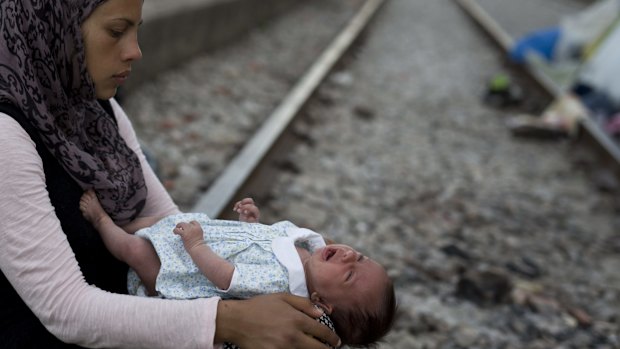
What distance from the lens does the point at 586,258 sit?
16.4 feet

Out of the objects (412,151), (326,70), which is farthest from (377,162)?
(326,70)

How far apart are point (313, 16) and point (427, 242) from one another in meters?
10.6

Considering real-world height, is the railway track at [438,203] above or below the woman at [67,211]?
below

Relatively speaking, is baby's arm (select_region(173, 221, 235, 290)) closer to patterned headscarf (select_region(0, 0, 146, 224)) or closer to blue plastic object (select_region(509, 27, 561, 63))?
patterned headscarf (select_region(0, 0, 146, 224))

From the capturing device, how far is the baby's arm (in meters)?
1.85

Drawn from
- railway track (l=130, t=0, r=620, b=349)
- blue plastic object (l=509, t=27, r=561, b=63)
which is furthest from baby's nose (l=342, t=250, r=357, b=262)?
blue plastic object (l=509, t=27, r=561, b=63)

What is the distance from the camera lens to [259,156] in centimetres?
510

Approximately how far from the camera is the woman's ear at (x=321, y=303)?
6.39 ft

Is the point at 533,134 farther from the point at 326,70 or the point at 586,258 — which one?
the point at 586,258

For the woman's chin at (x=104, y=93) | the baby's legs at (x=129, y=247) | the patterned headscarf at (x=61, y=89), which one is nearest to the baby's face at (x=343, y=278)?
the baby's legs at (x=129, y=247)

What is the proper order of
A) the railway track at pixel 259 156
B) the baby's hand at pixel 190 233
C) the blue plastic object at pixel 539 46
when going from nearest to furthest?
the baby's hand at pixel 190 233
the railway track at pixel 259 156
the blue plastic object at pixel 539 46

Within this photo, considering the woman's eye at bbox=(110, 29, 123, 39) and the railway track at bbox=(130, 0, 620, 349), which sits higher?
the woman's eye at bbox=(110, 29, 123, 39)

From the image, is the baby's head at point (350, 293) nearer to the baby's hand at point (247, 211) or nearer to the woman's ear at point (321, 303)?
the woman's ear at point (321, 303)

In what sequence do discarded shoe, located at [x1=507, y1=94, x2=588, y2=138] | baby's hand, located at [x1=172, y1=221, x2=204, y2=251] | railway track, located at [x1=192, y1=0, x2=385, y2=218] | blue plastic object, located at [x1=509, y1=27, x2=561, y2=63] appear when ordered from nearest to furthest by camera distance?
baby's hand, located at [x1=172, y1=221, x2=204, y2=251]
railway track, located at [x1=192, y1=0, x2=385, y2=218]
discarded shoe, located at [x1=507, y1=94, x2=588, y2=138]
blue plastic object, located at [x1=509, y1=27, x2=561, y2=63]
